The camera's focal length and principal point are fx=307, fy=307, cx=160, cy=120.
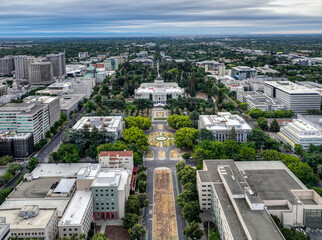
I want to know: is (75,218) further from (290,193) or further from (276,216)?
(290,193)

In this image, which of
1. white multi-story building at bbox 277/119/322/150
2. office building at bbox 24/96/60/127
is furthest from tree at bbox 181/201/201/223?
office building at bbox 24/96/60/127

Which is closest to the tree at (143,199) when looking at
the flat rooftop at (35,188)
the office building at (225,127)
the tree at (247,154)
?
the flat rooftop at (35,188)

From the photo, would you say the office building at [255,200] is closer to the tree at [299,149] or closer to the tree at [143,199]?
the tree at [143,199]

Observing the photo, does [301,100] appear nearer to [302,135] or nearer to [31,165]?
[302,135]

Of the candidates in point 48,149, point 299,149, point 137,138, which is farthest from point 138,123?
point 299,149

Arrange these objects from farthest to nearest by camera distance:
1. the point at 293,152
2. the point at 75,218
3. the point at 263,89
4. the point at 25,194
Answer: the point at 263,89, the point at 293,152, the point at 25,194, the point at 75,218

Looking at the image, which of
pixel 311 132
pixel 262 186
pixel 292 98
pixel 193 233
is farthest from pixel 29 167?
pixel 292 98
